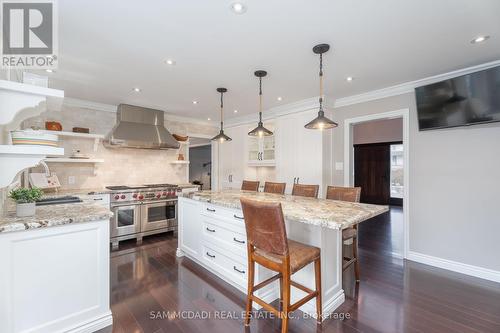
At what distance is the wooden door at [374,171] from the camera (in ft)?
24.7

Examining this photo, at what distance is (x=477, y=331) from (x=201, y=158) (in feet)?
28.3

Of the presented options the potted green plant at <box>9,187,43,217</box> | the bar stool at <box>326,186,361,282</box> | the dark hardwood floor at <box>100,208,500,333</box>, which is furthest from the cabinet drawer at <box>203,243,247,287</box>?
the potted green plant at <box>9,187,43,217</box>

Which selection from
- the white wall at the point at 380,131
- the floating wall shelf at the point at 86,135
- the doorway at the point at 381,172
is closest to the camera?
the floating wall shelf at the point at 86,135

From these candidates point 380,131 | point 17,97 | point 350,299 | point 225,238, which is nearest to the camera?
point 17,97

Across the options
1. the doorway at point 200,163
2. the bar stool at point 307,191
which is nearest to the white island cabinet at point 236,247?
the bar stool at point 307,191

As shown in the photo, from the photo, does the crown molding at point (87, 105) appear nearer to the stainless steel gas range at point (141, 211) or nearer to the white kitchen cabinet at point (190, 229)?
the stainless steel gas range at point (141, 211)

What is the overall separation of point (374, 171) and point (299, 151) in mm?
4805

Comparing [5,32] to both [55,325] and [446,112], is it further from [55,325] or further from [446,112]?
[446,112]

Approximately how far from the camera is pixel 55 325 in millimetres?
1634

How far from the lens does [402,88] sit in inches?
131

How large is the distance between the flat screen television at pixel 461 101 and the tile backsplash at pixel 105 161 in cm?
466

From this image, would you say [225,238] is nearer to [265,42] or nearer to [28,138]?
[28,138]

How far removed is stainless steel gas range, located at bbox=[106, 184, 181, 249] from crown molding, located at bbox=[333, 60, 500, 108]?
3.53 meters

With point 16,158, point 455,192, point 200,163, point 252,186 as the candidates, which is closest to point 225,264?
point 252,186
